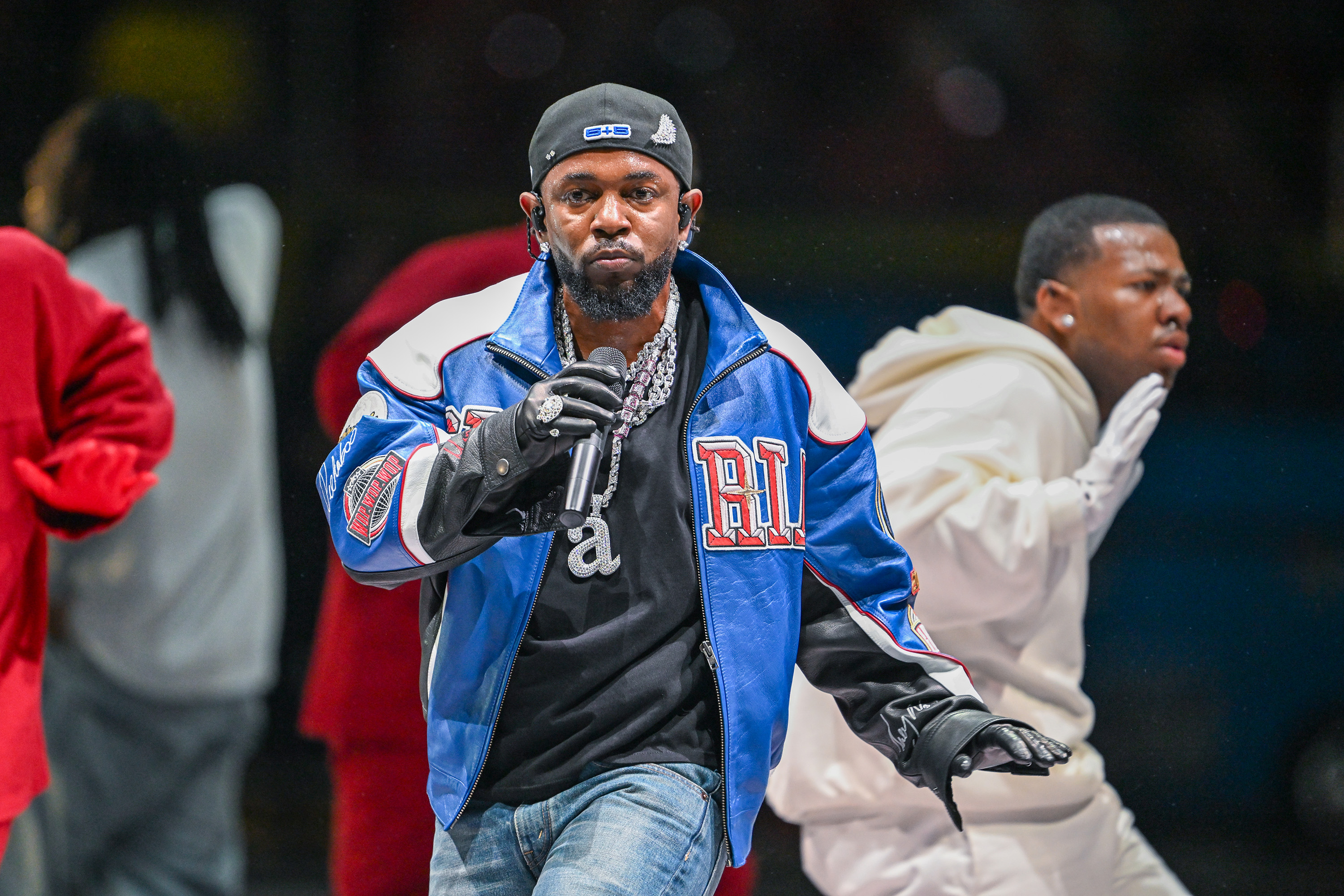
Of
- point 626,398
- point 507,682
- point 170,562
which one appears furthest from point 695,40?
point 507,682

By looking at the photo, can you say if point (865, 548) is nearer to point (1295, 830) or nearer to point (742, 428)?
point (742, 428)

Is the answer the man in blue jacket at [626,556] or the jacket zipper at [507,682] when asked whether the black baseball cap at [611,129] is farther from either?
the jacket zipper at [507,682]

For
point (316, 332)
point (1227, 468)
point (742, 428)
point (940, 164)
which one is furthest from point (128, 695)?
point (1227, 468)

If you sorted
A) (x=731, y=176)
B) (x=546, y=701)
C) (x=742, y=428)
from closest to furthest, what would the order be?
(x=546, y=701), (x=742, y=428), (x=731, y=176)

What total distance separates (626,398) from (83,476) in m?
1.56

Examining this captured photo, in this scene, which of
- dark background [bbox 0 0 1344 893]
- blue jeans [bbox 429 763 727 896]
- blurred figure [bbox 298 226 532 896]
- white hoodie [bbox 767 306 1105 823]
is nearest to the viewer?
blue jeans [bbox 429 763 727 896]

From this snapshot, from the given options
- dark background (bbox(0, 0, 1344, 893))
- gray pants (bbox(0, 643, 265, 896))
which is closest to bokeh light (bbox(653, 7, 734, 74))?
dark background (bbox(0, 0, 1344, 893))

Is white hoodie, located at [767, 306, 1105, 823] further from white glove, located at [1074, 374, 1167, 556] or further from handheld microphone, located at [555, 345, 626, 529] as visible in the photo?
handheld microphone, located at [555, 345, 626, 529]

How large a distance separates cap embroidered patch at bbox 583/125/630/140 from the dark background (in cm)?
135

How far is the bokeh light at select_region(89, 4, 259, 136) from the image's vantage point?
12.6ft

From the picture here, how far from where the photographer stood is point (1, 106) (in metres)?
3.87

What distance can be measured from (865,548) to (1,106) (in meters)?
2.83

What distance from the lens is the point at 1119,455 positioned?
349cm

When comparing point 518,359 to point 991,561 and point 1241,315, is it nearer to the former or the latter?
point 991,561
